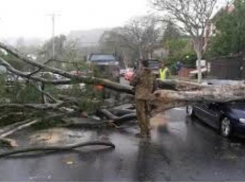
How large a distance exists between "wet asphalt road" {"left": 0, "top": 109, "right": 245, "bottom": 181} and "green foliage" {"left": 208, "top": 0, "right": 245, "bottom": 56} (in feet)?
88.9

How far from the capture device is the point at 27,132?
12.5 metres

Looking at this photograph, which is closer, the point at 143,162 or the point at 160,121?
the point at 143,162

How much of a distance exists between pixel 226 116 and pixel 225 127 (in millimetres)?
280

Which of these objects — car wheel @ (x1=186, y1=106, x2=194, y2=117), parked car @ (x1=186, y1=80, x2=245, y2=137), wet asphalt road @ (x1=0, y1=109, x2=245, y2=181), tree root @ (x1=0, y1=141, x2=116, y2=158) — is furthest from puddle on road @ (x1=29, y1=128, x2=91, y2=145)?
car wheel @ (x1=186, y1=106, x2=194, y2=117)

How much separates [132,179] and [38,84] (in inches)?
281

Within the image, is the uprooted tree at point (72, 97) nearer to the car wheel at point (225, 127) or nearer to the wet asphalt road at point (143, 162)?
the car wheel at point (225, 127)

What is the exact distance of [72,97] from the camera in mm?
13680

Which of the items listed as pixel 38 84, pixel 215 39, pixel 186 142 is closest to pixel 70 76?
pixel 38 84

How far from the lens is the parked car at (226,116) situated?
11.6 m

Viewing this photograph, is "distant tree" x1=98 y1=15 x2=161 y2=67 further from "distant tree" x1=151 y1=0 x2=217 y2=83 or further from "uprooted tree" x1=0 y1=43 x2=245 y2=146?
"uprooted tree" x1=0 y1=43 x2=245 y2=146

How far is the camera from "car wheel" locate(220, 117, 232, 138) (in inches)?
467

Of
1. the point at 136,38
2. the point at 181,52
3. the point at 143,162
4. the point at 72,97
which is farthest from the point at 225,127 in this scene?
the point at 136,38

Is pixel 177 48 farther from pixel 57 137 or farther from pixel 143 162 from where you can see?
pixel 143 162

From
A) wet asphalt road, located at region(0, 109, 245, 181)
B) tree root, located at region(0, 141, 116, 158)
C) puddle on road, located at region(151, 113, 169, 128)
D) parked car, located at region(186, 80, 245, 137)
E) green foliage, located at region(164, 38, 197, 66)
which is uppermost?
green foliage, located at region(164, 38, 197, 66)
